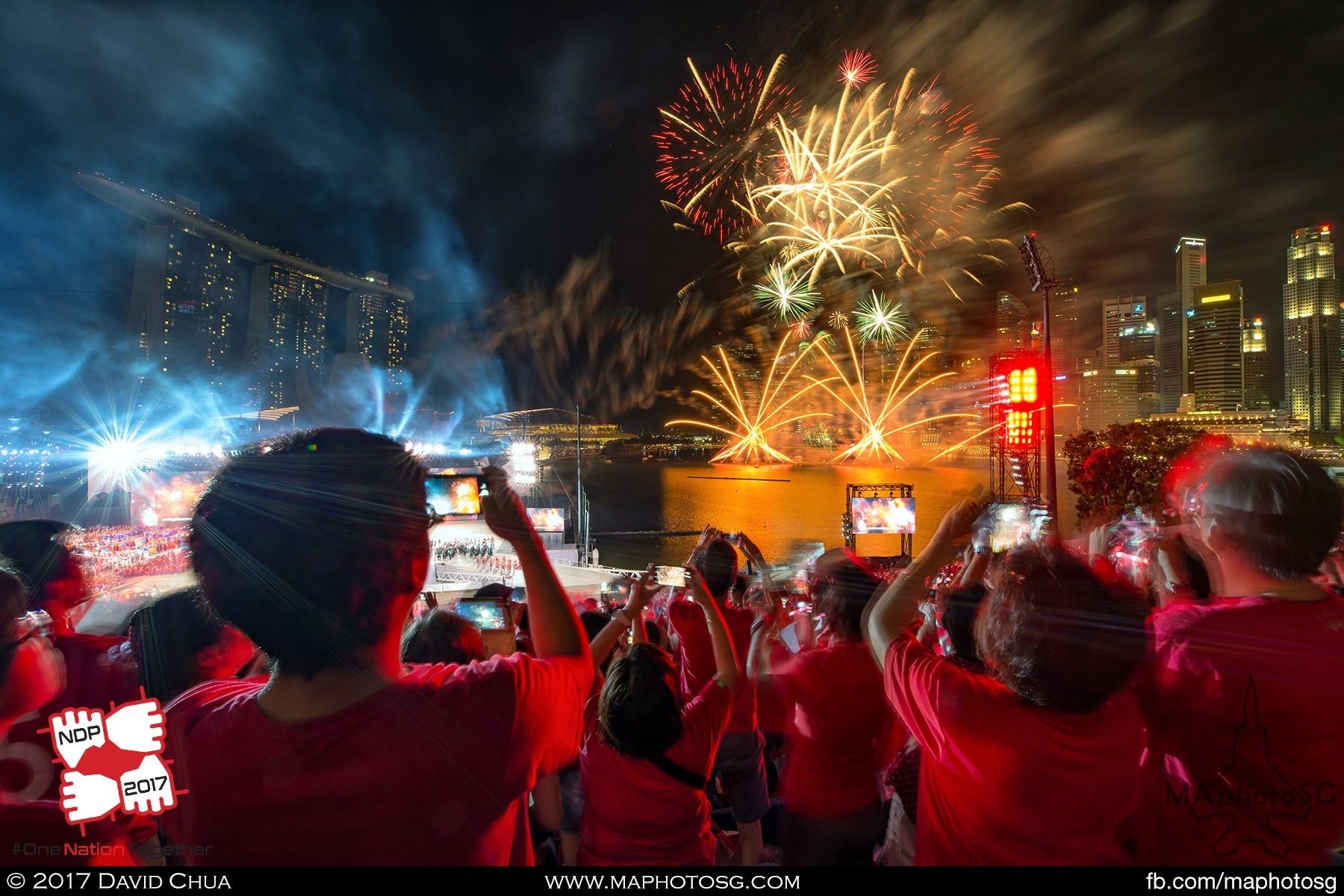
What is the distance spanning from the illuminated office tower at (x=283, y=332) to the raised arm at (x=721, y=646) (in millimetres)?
56236

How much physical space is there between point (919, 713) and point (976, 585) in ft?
2.66

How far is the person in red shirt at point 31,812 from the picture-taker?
1616 millimetres

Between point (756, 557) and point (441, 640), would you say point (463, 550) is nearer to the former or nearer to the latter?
point (756, 557)

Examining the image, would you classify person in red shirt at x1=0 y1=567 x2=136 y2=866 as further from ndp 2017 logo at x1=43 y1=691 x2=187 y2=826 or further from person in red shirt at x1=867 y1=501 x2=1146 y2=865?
person in red shirt at x1=867 y1=501 x2=1146 y2=865

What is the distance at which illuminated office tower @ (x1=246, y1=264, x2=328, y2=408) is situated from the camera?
5028 centimetres

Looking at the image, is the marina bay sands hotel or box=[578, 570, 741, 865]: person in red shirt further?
the marina bay sands hotel

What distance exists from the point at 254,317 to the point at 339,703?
2603 inches

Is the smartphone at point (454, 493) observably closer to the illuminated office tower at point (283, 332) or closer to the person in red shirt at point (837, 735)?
the person in red shirt at point (837, 735)

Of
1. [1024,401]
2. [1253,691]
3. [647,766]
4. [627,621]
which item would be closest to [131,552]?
[627,621]

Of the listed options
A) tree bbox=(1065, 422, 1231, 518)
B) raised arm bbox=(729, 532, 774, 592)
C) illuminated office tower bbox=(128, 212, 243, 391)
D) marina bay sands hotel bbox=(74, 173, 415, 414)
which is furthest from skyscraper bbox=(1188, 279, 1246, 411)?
illuminated office tower bbox=(128, 212, 243, 391)

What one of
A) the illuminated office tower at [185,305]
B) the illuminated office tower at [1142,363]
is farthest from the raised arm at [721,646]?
the illuminated office tower at [1142,363]

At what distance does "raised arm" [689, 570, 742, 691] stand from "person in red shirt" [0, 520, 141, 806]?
2.13 m

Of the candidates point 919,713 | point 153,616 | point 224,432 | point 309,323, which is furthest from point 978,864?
point 309,323

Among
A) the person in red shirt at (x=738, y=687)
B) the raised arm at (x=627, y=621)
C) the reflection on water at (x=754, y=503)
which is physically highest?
the raised arm at (x=627, y=621)
